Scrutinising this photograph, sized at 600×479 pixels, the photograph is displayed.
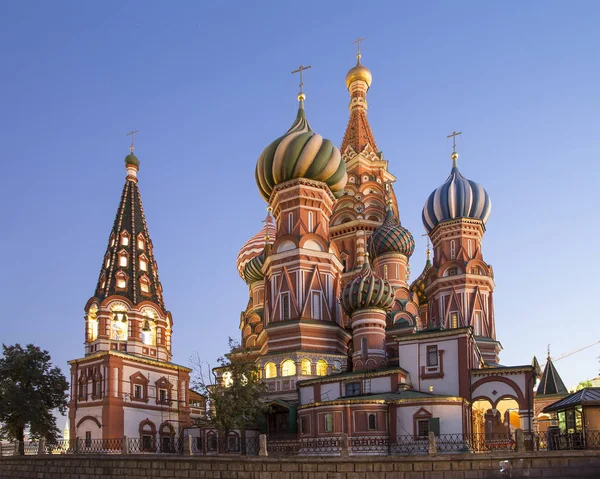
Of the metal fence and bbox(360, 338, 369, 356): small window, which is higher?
bbox(360, 338, 369, 356): small window

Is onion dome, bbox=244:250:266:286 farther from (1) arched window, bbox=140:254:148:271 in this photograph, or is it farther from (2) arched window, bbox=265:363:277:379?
→ (2) arched window, bbox=265:363:277:379

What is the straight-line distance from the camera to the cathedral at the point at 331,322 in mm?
35281

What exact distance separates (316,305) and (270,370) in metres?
4.77

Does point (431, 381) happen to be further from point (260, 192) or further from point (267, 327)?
point (260, 192)

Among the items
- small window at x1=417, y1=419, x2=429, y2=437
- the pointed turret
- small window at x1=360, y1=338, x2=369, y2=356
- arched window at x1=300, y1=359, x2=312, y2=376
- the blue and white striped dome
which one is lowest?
small window at x1=417, y1=419, x2=429, y2=437

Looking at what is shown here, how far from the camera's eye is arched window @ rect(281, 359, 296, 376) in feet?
134

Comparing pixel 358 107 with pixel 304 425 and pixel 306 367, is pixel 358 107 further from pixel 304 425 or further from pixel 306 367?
pixel 304 425

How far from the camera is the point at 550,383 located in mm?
51375

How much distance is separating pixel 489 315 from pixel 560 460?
1037 inches

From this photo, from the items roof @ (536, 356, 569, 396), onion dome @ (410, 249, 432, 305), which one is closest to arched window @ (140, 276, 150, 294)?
onion dome @ (410, 249, 432, 305)

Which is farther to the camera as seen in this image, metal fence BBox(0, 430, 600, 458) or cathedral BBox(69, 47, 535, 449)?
cathedral BBox(69, 47, 535, 449)

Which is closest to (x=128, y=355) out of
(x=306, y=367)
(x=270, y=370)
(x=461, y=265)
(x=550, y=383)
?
(x=270, y=370)

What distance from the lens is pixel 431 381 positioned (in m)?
35.6

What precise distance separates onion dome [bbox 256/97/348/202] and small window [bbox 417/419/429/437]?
18.2 m
